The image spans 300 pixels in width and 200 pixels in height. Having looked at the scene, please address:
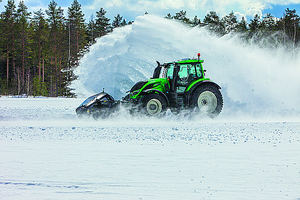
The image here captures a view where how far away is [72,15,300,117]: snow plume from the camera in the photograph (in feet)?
43.5

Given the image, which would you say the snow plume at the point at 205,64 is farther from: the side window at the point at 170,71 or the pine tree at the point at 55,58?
the pine tree at the point at 55,58

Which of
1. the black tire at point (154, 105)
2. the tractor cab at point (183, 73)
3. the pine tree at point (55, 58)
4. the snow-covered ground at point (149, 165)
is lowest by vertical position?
the snow-covered ground at point (149, 165)

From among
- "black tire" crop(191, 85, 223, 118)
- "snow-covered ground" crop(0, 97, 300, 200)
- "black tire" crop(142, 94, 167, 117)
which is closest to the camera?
"snow-covered ground" crop(0, 97, 300, 200)

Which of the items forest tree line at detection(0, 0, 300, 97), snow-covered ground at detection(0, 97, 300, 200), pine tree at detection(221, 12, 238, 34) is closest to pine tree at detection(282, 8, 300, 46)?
forest tree line at detection(0, 0, 300, 97)

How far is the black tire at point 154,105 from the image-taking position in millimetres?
10711

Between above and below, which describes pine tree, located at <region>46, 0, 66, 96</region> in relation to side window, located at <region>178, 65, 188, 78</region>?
above

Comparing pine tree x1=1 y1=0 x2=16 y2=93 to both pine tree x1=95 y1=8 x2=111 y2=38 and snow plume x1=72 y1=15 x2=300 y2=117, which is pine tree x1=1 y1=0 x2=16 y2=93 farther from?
snow plume x1=72 y1=15 x2=300 y2=117

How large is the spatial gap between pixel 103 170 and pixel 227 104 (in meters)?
9.39

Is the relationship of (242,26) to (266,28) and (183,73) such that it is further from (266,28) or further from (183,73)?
(183,73)

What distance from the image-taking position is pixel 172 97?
11.0 meters

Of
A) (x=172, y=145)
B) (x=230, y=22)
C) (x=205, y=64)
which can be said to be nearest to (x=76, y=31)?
→ (x=230, y=22)

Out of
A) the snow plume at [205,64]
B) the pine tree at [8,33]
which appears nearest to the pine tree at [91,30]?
the pine tree at [8,33]

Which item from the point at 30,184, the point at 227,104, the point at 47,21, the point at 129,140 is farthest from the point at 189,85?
the point at 47,21

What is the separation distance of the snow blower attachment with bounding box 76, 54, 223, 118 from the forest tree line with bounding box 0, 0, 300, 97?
40.8 meters
